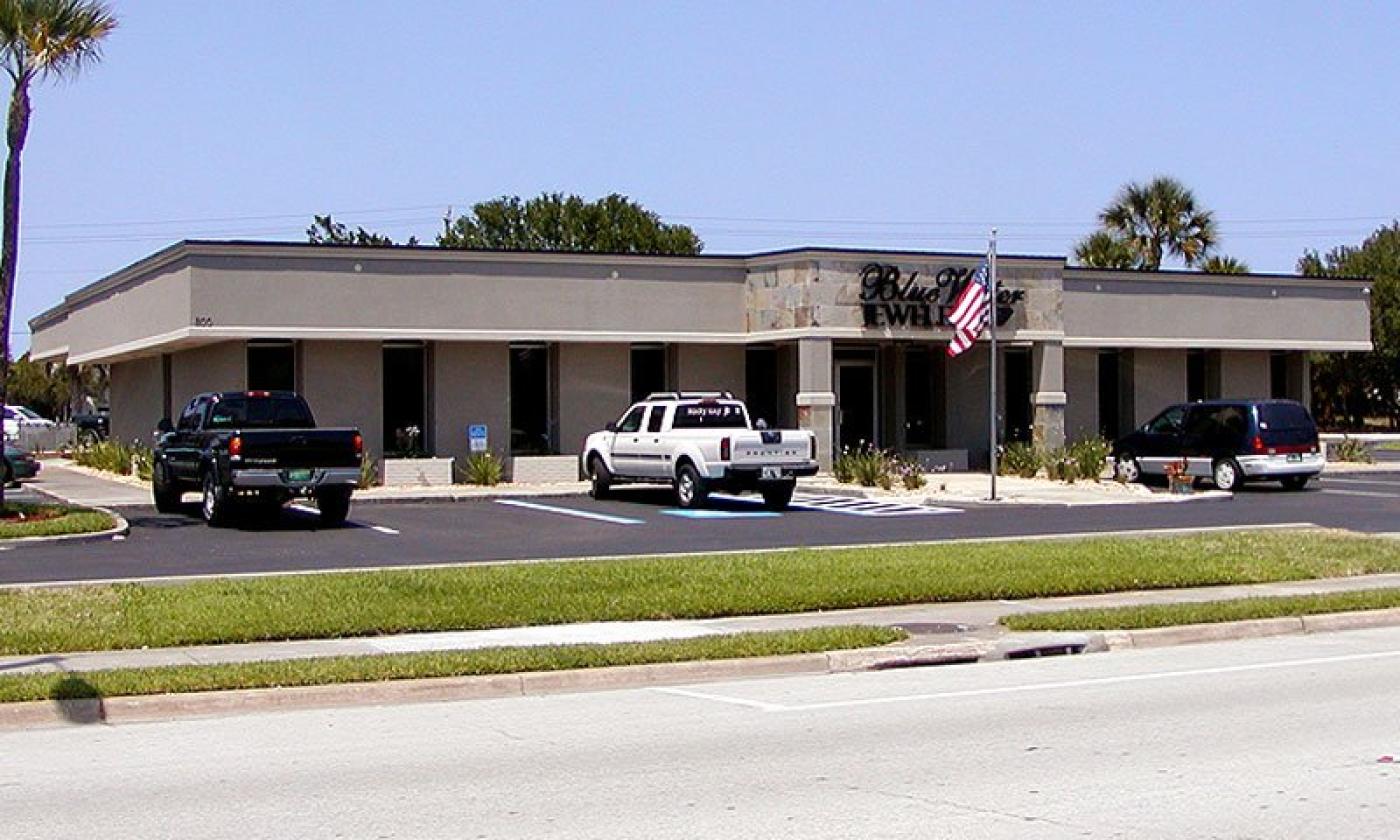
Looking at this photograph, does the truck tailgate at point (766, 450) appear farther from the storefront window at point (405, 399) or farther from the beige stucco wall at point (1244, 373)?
the beige stucco wall at point (1244, 373)

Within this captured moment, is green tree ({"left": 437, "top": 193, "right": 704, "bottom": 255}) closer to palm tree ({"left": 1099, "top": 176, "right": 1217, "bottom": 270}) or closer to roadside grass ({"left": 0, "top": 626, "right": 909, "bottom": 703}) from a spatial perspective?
palm tree ({"left": 1099, "top": 176, "right": 1217, "bottom": 270})

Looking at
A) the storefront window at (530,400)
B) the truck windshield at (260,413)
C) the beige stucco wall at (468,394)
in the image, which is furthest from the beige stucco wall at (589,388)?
the truck windshield at (260,413)

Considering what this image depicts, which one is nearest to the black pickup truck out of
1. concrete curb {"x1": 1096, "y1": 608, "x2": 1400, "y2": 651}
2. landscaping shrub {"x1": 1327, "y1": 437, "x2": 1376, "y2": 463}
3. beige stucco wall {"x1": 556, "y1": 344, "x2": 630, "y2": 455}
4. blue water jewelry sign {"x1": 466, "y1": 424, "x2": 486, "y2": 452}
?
blue water jewelry sign {"x1": 466, "y1": 424, "x2": 486, "y2": 452}

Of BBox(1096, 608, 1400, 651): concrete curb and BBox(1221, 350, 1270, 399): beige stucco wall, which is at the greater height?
BBox(1221, 350, 1270, 399): beige stucco wall

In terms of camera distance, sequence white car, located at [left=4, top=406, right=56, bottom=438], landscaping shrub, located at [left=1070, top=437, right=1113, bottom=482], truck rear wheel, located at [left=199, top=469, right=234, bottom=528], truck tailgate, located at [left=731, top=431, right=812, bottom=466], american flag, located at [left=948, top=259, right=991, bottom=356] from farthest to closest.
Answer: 1. white car, located at [left=4, top=406, right=56, bottom=438]
2. landscaping shrub, located at [left=1070, top=437, right=1113, bottom=482]
3. american flag, located at [left=948, top=259, right=991, bottom=356]
4. truck tailgate, located at [left=731, top=431, right=812, bottom=466]
5. truck rear wheel, located at [left=199, top=469, right=234, bottom=528]

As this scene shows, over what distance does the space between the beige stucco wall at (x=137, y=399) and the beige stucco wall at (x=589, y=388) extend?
856 centimetres

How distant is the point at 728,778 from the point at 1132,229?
169ft

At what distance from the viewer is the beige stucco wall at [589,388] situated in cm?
3759

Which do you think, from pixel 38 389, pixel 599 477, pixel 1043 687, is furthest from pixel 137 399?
pixel 38 389

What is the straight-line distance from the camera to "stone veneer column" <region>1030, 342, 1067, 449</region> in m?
39.7

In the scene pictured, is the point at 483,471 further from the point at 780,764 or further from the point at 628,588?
the point at 780,764

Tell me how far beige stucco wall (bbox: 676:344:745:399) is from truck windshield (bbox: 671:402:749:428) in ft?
28.7

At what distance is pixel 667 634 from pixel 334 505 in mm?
12012

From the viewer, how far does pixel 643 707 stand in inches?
469
